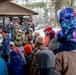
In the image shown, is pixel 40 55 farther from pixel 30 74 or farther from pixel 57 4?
pixel 57 4

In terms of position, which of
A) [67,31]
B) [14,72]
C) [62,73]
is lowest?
[14,72]

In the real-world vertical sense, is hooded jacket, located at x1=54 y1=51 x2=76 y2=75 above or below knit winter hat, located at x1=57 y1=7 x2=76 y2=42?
below

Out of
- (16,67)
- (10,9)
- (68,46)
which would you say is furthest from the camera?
(10,9)

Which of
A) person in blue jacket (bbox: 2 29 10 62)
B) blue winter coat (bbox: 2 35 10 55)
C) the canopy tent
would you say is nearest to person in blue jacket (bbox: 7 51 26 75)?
the canopy tent

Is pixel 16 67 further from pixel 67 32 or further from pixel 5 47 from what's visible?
pixel 5 47

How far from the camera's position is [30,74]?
435 centimetres

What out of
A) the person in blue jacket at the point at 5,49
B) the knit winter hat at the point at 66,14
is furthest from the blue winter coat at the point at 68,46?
the person in blue jacket at the point at 5,49

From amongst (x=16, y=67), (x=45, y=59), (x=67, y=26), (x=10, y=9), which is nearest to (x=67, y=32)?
(x=67, y=26)

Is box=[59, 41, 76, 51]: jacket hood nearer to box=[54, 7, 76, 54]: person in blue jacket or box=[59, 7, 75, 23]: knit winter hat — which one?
box=[54, 7, 76, 54]: person in blue jacket

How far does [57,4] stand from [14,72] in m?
19.7

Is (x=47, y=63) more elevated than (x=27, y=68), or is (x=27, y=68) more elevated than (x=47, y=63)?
(x=47, y=63)

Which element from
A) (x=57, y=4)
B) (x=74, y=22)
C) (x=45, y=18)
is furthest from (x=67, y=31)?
(x=45, y=18)

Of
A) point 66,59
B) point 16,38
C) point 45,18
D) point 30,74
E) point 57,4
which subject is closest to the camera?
point 66,59

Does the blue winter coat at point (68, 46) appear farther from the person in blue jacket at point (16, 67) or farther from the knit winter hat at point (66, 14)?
the person in blue jacket at point (16, 67)
